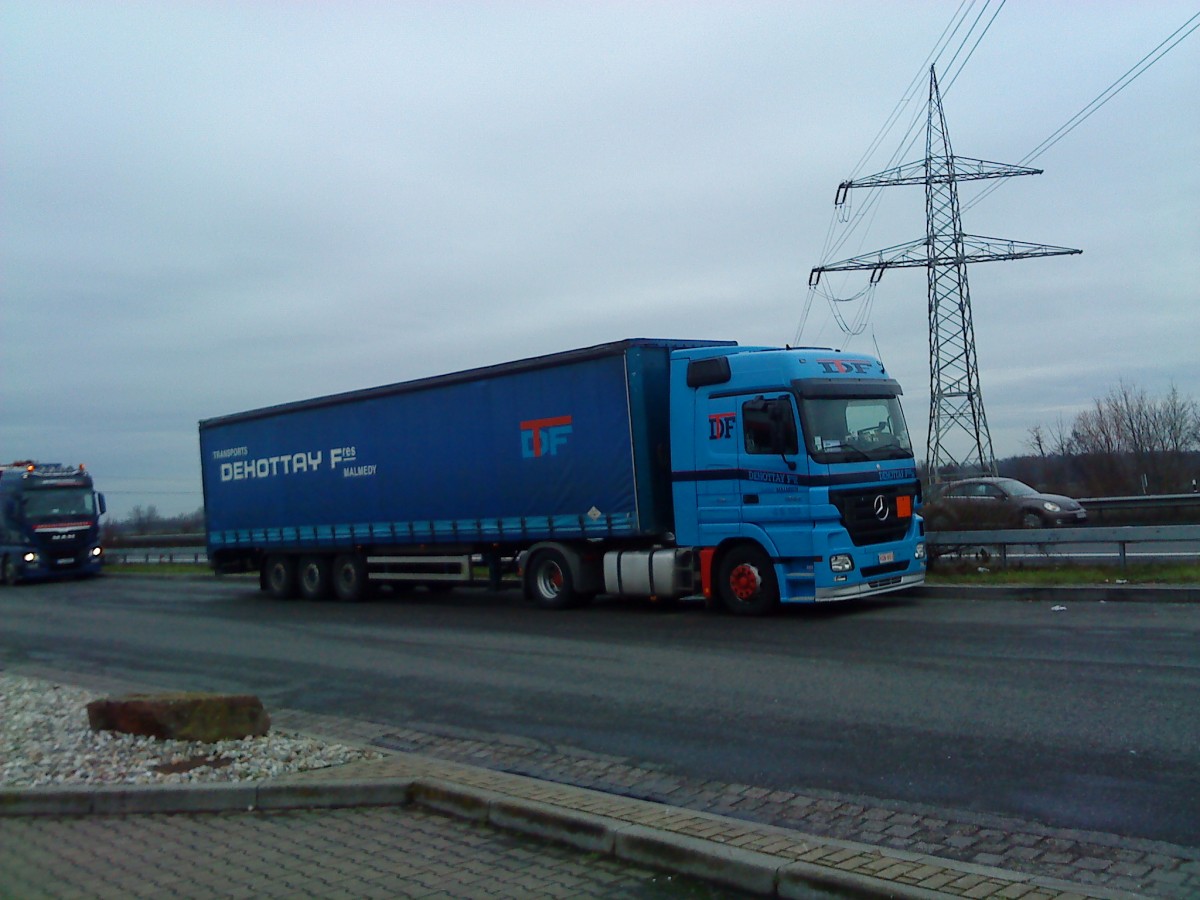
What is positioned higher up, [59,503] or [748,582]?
[59,503]

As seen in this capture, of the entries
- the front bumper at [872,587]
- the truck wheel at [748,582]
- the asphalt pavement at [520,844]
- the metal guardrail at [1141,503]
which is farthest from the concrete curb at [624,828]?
the metal guardrail at [1141,503]

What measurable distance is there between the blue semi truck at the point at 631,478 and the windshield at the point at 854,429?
25 millimetres

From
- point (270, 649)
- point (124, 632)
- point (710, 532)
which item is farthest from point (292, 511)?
point (710, 532)

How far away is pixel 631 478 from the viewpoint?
15594mm

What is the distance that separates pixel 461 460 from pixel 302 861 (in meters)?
13.0

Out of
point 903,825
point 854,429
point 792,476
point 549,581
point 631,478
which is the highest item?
point 854,429

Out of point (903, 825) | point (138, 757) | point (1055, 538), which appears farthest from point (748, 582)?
point (903, 825)

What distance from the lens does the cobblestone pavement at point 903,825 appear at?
191 inches

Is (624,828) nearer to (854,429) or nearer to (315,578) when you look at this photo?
(854,429)

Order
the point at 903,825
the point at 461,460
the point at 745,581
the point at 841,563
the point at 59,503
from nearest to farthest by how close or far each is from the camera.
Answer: the point at 903,825, the point at 841,563, the point at 745,581, the point at 461,460, the point at 59,503

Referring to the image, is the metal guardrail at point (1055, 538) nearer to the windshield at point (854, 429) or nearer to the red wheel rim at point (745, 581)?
the windshield at point (854, 429)

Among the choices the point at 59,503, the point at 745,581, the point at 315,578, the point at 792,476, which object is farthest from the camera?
the point at 59,503

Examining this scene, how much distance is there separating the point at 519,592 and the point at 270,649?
6.74 meters

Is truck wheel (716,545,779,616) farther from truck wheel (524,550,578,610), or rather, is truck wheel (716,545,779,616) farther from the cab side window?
truck wheel (524,550,578,610)
